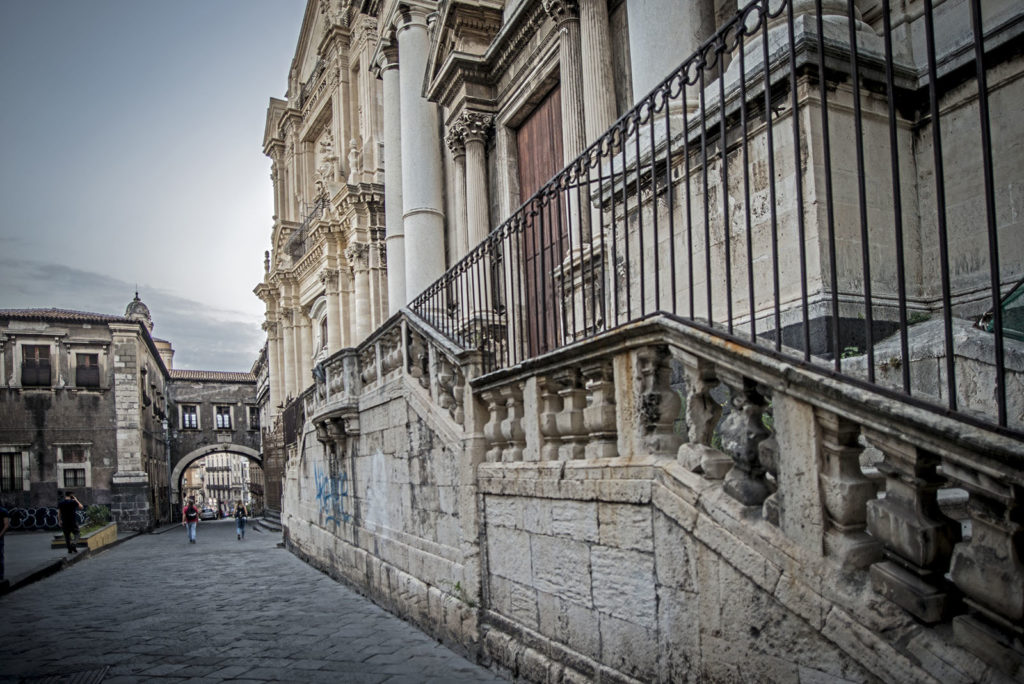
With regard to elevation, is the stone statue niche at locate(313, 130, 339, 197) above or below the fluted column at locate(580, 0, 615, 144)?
above

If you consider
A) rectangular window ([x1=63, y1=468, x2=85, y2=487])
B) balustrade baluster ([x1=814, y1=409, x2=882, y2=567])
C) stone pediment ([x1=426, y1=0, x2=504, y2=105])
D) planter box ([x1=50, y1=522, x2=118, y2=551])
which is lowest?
planter box ([x1=50, y1=522, x2=118, y2=551])

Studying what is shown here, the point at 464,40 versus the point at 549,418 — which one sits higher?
the point at 464,40

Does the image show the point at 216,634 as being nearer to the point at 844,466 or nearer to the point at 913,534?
the point at 844,466

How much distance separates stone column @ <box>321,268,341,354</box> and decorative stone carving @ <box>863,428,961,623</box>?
22.9m

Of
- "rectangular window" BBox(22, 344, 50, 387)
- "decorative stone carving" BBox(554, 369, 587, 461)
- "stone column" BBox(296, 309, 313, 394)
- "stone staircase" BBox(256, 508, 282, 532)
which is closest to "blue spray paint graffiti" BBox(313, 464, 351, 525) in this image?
"decorative stone carving" BBox(554, 369, 587, 461)

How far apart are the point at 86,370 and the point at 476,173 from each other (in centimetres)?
2873

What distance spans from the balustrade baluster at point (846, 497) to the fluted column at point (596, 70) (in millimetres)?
6854

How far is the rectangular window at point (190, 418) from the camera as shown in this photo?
48.6 metres

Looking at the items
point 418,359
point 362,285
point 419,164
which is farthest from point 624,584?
point 362,285

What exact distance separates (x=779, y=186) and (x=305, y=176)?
27.4 metres

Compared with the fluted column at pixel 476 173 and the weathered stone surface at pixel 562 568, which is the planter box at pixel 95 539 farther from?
the weathered stone surface at pixel 562 568

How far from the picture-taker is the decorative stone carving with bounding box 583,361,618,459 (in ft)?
13.6

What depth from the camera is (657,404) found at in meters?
3.77

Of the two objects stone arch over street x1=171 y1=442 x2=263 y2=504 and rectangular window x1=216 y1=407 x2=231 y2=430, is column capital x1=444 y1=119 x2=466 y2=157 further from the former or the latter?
rectangular window x1=216 y1=407 x2=231 y2=430
